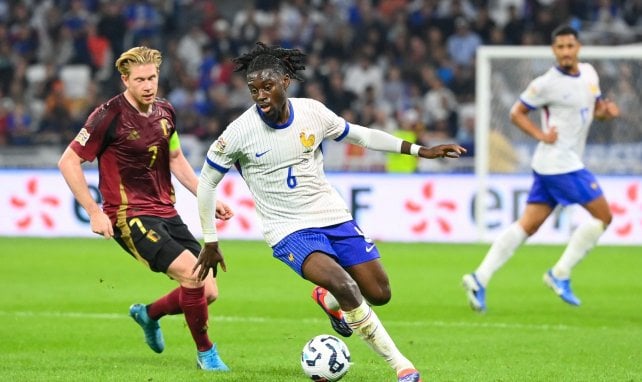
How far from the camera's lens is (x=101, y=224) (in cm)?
754

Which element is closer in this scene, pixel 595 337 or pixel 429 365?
pixel 429 365

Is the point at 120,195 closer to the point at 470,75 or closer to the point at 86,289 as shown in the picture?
the point at 86,289

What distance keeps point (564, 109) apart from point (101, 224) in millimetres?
5217

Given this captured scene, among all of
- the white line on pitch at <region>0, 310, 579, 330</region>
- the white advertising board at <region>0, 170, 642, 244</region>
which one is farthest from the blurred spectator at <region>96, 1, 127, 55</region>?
the white line on pitch at <region>0, 310, 579, 330</region>

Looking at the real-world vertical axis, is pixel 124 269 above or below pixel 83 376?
below

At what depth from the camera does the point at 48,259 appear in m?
15.7

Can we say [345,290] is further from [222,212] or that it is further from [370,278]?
[222,212]

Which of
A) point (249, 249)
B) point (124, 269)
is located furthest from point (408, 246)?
point (124, 269)

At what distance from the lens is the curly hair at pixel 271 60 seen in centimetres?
727

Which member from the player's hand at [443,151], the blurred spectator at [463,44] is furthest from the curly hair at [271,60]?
the blurred spectator at [463,44]

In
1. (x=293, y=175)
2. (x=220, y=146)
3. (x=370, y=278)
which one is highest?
(x=220, y=146)

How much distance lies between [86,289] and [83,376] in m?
5.39

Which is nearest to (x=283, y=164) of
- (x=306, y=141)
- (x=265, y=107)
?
(x=306, y=141)

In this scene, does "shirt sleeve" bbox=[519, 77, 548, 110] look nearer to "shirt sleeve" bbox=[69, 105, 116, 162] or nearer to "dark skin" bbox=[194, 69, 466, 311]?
"dark skin" bbox=[194, 69, 466, 311]
